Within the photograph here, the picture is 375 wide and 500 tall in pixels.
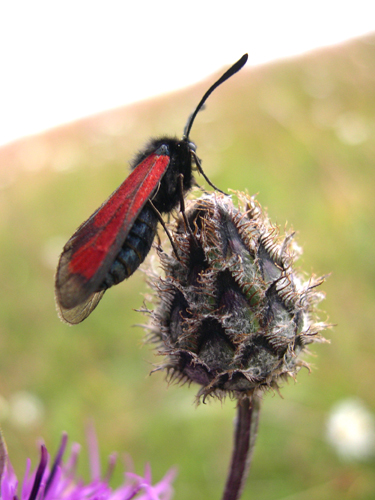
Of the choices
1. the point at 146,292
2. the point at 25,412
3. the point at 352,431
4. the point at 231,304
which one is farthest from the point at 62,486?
the point at 146,292

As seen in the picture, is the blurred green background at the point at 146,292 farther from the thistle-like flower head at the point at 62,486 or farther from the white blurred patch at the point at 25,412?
the thistle-like flower head at the point at 62,486

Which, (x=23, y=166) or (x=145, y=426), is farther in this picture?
(x=23, y=166)

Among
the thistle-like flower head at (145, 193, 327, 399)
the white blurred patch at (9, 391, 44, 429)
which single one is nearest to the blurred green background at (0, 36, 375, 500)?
the white blurred patch at (9, 391, 44, 429)

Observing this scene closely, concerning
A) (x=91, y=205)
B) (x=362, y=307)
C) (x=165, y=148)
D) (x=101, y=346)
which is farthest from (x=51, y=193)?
(x=165, y=148)

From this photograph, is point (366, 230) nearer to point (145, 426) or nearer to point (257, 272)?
point (145, 426)

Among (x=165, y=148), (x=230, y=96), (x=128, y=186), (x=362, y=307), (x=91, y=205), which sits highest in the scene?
(x=230, y=96)

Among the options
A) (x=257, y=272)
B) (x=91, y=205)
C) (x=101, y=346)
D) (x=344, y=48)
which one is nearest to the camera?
(x=257, y=272)

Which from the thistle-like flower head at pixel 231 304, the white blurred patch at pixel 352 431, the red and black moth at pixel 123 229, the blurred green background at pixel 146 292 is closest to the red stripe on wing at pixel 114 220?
the red and black moth at pixel 123 229
